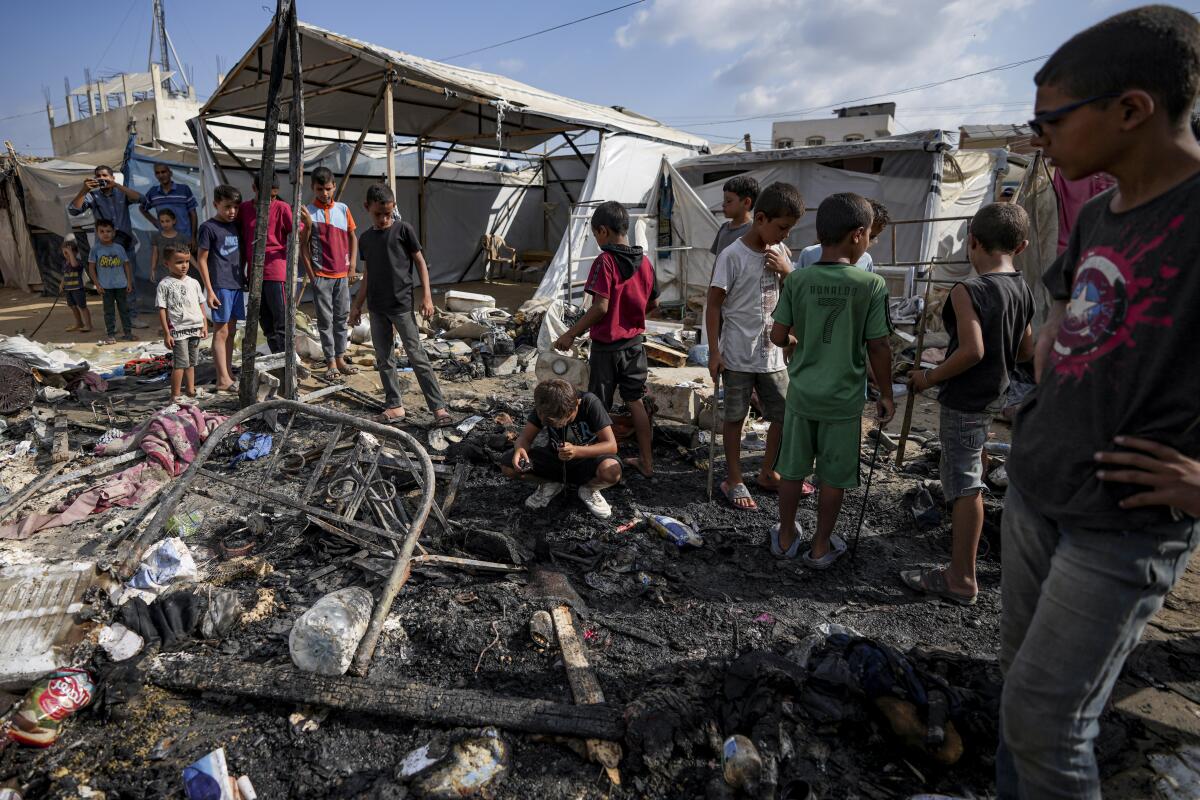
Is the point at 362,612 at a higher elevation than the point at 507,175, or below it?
below

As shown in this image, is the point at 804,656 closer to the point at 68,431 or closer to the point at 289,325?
the point at 289,325

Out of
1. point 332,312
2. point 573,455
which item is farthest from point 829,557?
point 332,312

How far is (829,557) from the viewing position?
3359 mm

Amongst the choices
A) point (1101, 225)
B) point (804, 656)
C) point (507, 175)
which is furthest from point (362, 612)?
point (507, 175)

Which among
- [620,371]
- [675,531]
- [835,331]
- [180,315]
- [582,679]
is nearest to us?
[582,679]

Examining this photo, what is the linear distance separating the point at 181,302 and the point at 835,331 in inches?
217

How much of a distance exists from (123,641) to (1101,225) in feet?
11.3

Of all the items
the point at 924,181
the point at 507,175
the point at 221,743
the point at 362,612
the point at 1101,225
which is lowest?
the point at 221,743

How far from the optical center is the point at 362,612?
2.66 m

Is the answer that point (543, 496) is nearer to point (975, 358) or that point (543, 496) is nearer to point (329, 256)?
point (975, 358)

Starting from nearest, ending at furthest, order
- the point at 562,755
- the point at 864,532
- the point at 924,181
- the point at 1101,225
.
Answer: the point at 1101,225
the point at 562,755
the point at 864,532
the point at 924,181

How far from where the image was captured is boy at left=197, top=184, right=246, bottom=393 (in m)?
6.25

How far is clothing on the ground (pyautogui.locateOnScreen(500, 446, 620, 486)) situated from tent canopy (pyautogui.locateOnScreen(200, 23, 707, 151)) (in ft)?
19.2

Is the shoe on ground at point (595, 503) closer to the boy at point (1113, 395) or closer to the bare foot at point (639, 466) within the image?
the bare foot at point (639, 466)
